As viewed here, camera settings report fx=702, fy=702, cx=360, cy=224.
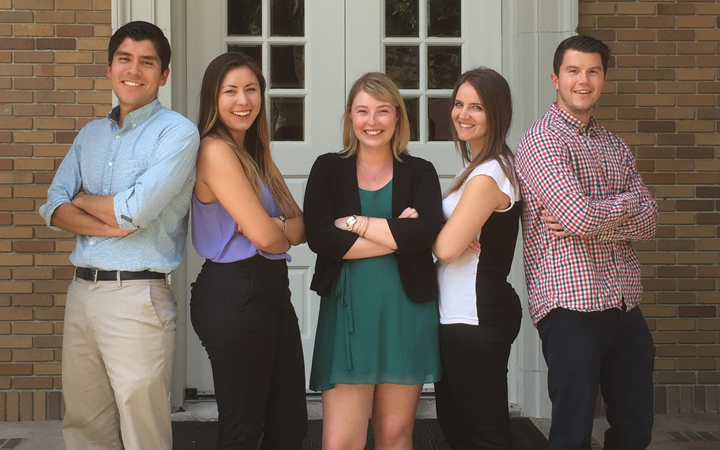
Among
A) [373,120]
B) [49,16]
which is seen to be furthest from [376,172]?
[49,16]

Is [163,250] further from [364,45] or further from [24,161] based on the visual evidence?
[364,45]

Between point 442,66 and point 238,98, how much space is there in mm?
2168

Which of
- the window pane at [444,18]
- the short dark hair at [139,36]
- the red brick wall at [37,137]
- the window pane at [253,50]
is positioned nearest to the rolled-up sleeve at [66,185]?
the short dark hair at [139,36]

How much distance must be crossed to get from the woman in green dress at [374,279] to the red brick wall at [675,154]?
6.60 feet

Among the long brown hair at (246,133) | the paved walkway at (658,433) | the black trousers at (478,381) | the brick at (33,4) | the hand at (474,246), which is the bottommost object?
the paved walkway at (658,433)

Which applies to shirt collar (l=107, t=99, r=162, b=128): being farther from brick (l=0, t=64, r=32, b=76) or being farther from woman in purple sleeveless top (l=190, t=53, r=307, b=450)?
brick (l=0, t=64, r=32, b=76)

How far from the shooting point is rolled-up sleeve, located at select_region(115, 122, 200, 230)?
2213 millimetres

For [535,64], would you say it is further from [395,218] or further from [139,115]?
[139,115]

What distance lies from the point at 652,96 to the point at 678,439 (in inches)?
75.6

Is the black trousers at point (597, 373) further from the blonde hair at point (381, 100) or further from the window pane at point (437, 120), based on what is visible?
the window pane at point (437, 120)

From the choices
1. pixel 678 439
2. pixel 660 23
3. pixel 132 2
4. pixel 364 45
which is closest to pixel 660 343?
pixel 678 439

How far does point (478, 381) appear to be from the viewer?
7.80 ft

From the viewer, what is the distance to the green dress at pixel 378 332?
2408 mm

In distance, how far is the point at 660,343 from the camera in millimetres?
4113
